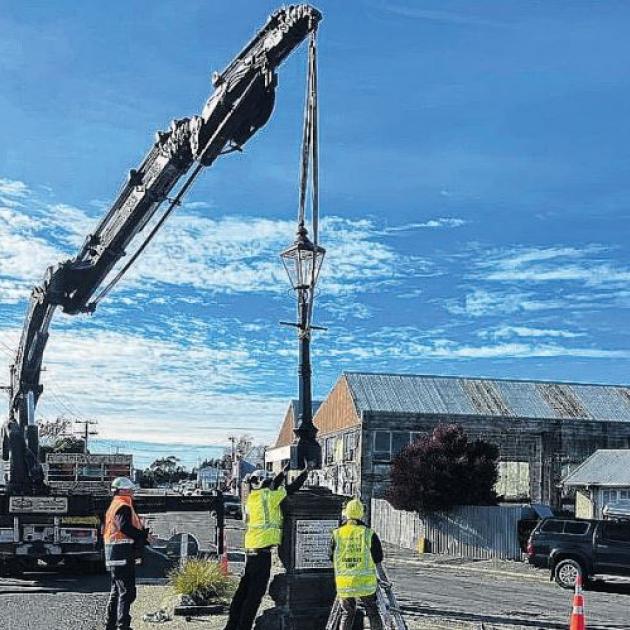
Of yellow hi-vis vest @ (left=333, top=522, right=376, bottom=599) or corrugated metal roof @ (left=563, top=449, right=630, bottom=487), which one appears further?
corrugated metal roof @ (left=563, top=449, right=630, bottom=487)

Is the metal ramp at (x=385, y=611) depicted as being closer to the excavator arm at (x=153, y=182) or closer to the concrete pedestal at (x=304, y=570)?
the concrete pedestal at (x=304, y=570)

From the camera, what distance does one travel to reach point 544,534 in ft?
75.6

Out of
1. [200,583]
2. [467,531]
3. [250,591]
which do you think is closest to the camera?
[250,591]

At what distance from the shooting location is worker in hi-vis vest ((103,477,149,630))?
11.2 metres

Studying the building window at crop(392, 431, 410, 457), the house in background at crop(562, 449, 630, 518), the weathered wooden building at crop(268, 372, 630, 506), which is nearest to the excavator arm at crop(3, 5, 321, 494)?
the house in background at crop(562, 449, 630, 518)

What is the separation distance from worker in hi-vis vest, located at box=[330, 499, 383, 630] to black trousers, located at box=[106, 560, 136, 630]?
8.29 ft

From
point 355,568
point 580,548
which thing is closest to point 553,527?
point 580,548

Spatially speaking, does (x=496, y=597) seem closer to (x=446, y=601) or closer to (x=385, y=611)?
(x=446, y=601)

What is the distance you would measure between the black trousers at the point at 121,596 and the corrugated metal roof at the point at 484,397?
108 feet

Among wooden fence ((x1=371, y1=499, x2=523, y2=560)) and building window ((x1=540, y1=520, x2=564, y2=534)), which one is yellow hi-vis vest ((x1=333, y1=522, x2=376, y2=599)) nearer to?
building window ((x1=540, y1=520, x2=564, y2=534))

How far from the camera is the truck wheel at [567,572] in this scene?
22234 millimetres

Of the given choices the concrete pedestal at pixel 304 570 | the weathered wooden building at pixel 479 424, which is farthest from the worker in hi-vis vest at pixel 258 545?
the weathered wooden building at pixel 479 424

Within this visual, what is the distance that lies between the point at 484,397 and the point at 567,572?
24.5 m

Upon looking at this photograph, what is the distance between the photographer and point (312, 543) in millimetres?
11508
